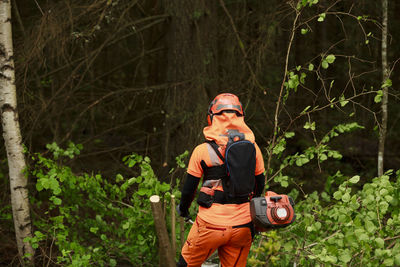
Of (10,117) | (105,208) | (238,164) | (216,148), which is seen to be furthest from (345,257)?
(10,117)

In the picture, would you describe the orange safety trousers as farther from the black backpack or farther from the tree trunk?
the tree trunk

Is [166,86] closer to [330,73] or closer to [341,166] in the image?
[330,73]

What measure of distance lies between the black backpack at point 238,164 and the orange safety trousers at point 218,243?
0.95 feet

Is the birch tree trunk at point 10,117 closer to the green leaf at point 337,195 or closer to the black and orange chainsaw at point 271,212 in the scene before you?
the black and orange chainsaw at point 271,212

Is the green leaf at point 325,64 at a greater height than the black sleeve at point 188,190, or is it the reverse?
the green leaf at point 325,64

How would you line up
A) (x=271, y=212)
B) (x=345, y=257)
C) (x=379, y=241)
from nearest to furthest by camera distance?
(x=379, y=241), (x=345, y=257), (x=271, y=212)

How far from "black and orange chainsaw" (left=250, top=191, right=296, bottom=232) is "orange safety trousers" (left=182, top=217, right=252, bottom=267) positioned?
208 millimetres

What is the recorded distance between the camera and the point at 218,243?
3668 mm

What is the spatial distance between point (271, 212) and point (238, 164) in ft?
1.46

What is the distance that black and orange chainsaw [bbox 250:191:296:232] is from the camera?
3.49 meters

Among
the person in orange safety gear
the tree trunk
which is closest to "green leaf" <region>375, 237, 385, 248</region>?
the person in orange safety gear

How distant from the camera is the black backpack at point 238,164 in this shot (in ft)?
11.5

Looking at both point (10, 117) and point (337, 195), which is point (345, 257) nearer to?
point (337, 195)

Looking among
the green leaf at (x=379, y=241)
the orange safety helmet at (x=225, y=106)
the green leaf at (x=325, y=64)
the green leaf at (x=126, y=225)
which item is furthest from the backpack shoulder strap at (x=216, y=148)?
the green leaf at (x=126, y=225)
